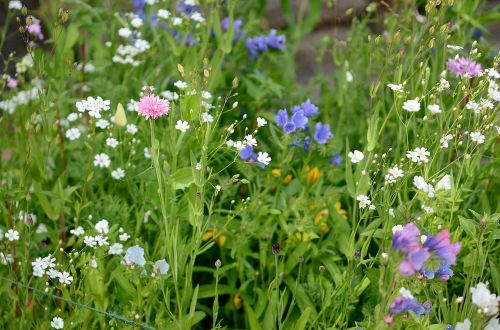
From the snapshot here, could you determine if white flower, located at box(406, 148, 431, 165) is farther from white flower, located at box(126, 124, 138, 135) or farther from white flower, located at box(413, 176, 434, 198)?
white flower, located at box(126, 124, 138, 135)

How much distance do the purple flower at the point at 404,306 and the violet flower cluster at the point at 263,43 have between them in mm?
1343

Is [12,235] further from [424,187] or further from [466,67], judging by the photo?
[466,67]

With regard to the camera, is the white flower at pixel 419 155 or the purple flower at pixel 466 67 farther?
the purple flower at pixel 466 67

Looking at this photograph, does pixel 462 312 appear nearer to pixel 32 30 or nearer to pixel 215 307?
pixel 215 307

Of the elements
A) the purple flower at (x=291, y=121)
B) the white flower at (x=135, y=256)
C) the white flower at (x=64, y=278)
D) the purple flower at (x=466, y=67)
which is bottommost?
the white flower at (x=64, y=278)

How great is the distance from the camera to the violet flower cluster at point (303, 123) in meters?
1.89

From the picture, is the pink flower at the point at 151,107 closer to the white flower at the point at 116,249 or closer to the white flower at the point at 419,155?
the white flower at the point at 116,249

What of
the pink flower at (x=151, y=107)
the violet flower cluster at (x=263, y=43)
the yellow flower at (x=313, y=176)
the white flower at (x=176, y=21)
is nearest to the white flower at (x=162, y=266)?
the pink flower at (x=151, y=107)

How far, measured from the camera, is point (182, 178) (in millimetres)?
1553

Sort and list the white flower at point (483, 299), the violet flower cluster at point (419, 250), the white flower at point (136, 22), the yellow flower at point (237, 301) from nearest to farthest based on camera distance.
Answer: the violet flower cluster at point (419, 250) < the white flower at point (483, 299) < the yellow flower at point (237, 301) < the white flower at point (136, 22)

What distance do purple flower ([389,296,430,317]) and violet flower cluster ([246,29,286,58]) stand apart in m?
1.34

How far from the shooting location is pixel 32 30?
7.50 ft

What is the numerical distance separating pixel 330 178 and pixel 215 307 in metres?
0.74

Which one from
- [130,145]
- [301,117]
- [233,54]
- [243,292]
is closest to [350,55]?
[233,54]
